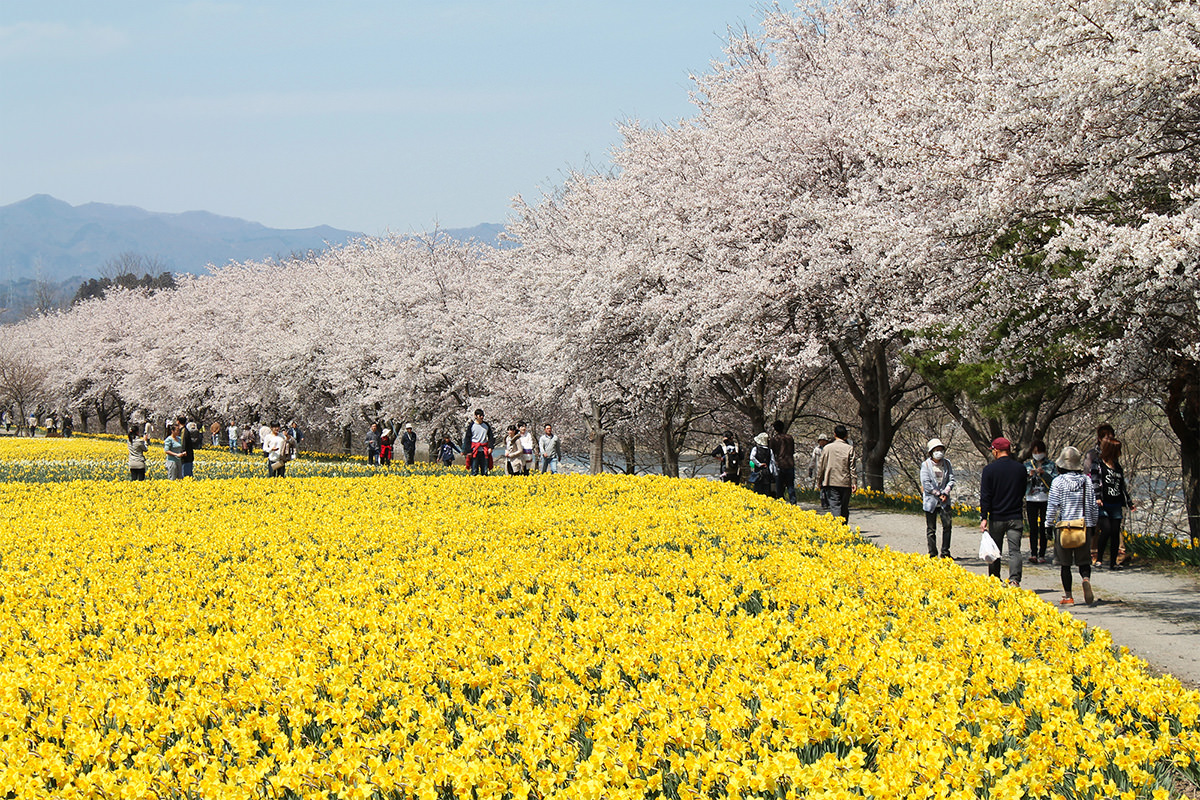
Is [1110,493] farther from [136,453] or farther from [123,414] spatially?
[123,414]

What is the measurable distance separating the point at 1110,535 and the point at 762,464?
720 cm

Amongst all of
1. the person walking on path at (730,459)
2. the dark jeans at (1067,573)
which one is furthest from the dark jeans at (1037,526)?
the person walking on path at (730,459)

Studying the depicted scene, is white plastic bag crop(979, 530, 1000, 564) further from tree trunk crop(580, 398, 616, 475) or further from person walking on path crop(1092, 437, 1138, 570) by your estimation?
tree trunk crop(580, 398, 616, 475)

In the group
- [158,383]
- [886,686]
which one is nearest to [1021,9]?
[886,686]

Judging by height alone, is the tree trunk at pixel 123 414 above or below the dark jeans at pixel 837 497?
above

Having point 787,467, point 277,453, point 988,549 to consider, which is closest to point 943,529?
point 988,549

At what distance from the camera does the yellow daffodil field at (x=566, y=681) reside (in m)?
3.86

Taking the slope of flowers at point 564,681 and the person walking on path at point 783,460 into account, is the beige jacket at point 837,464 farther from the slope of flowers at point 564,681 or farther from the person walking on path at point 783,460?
the slope of flowers at point 564,681

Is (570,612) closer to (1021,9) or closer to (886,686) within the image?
(886,686)

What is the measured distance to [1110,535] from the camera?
1233 centimetres

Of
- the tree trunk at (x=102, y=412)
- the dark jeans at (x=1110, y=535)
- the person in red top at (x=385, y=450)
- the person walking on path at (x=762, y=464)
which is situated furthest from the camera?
the tree trunk at (x=102, y=412)

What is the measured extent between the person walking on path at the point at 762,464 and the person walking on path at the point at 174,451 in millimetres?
12098

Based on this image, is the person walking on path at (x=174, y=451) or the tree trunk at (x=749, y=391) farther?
the tree trunk at (x=749, y=391)

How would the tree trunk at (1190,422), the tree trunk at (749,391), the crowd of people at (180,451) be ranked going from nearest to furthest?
the tree trunk at (1190,422)
the crowd of people at (180,451)
the tree trunk at (749,391)
